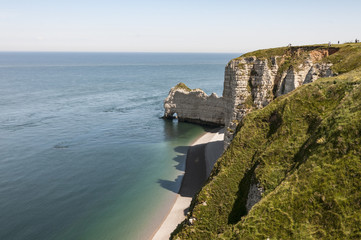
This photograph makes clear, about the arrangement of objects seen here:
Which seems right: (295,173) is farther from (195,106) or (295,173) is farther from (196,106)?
(195,106)

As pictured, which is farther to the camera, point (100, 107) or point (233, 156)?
point (100, 107)

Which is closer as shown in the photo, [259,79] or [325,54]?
[325,54]

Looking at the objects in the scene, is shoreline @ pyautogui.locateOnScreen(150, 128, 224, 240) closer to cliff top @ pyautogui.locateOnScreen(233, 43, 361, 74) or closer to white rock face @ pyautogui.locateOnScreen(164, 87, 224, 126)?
white rock face @ pyautogui.locateOnScreen(164, 87, 224, 126)

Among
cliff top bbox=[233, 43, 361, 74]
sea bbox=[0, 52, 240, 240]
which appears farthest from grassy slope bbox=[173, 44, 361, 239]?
sea bbox=[0, 52, 240, 240]

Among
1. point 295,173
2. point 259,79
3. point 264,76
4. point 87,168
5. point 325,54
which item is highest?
point 325,54

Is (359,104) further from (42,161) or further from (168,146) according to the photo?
(42,161)

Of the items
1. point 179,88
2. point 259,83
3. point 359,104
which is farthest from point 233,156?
point 179,88

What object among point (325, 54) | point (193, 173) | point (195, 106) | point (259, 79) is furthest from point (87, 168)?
point (325, 54)
